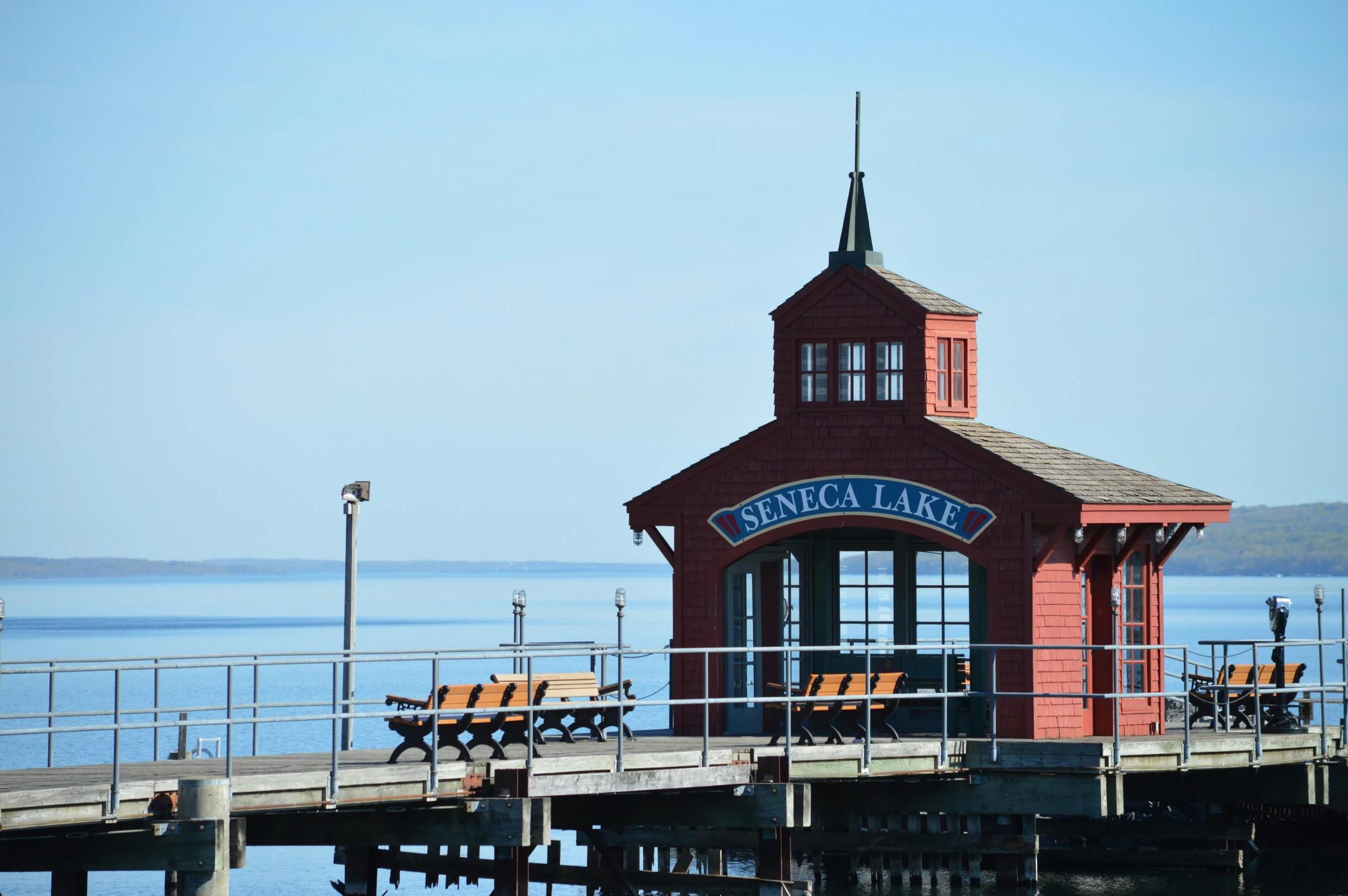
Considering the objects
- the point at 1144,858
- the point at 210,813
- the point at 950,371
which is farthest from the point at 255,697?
the point at 1144,858

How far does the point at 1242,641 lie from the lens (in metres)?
20.3

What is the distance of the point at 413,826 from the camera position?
1748cm

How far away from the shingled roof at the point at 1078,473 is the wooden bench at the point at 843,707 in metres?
2.88

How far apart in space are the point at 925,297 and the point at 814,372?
161 centimetres

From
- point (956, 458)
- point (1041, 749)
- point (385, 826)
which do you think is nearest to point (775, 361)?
point (956, 458)

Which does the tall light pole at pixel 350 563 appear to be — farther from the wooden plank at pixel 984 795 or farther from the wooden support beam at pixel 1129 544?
the wooden support beam at pixel 1129 544

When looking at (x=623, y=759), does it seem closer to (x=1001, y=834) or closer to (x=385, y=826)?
(x=385, y=826)

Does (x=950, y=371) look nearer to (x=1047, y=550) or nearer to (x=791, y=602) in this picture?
(x=1047, y=550)

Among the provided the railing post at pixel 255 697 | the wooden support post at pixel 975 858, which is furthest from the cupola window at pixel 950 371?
the railing post at pixel 255 697

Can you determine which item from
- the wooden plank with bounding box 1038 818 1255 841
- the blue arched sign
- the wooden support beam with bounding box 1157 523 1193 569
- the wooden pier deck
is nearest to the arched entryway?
the blue arched sign

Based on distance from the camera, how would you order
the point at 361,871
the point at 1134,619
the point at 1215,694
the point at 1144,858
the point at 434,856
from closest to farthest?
the point at 1215,694 < the point at 1134,619 < the point at 361,871 < the point at 434,856 < the point at 1144,858

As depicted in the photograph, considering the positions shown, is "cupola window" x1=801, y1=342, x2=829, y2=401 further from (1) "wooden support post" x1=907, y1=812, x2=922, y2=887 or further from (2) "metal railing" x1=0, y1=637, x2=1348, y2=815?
(1) "wooden support post" x1=907, y1=812, x2=922, y2=887

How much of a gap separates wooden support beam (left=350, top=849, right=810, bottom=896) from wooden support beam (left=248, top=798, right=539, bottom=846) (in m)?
2.45

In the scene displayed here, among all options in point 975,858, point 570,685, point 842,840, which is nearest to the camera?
point 570,685
